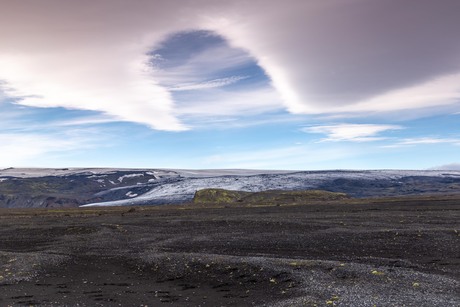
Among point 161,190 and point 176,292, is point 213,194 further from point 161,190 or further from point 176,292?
point 176,292

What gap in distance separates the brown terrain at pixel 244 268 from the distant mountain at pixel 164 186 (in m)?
82.1

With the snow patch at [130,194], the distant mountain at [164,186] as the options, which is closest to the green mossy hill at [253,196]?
the distant mountain at [164,186]

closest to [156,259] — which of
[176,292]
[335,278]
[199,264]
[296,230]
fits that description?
[199,264]

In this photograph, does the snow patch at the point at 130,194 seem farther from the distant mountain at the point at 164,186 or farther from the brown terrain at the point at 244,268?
the brown terrain at the point at 244,268

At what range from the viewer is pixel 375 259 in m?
22.9

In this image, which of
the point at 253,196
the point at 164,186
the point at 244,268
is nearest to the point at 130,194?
the point at 164,186

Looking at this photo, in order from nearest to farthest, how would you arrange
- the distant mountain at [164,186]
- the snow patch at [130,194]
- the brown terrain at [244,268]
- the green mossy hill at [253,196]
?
the brown terrain at [244,268] < the green mossy hill at [253,196] < the distant mountain at [164,186] < the snow patch at [130,194]

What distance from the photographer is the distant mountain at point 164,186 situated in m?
130

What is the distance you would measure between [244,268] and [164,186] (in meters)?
128

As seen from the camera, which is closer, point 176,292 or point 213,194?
point 176,292

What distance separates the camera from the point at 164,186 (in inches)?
5792

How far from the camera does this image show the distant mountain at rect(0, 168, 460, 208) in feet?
427

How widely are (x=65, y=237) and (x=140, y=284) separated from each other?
2132 cm

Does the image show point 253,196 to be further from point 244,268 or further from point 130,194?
point 244,268
